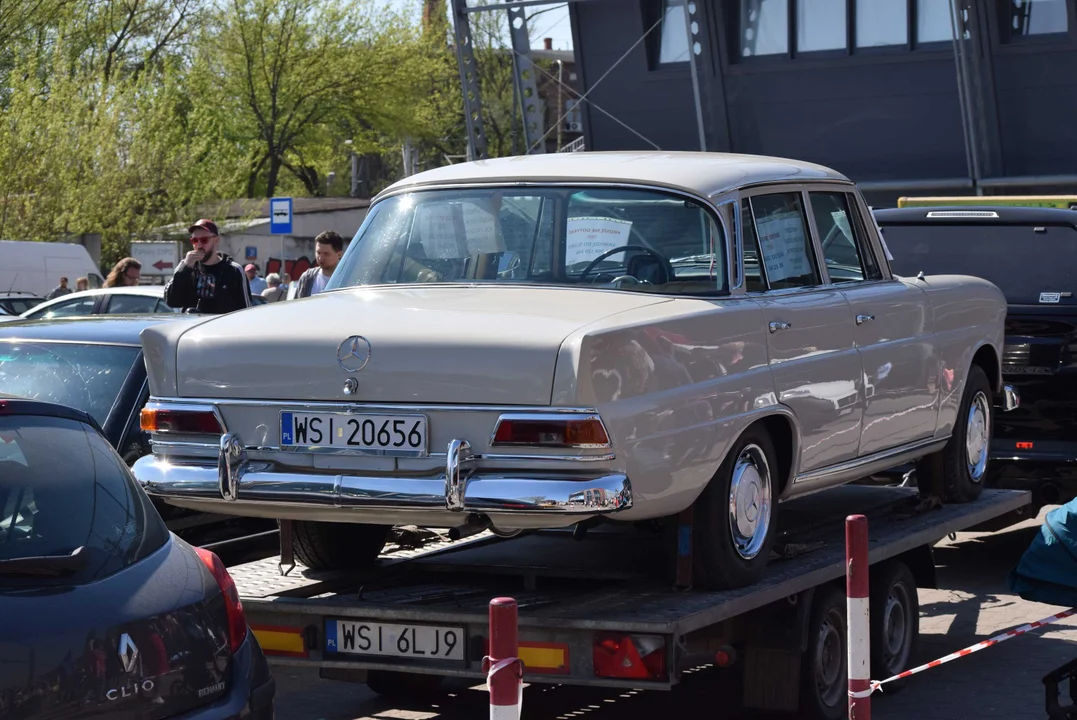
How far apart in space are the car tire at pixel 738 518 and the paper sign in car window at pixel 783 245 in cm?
82

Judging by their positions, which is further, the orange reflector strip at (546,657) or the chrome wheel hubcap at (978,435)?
the chrome wheel hubcap at (978,435)

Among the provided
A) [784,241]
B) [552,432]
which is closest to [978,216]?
[784,241]

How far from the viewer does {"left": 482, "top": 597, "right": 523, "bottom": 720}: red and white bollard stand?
4016mm

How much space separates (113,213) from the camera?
132 feet

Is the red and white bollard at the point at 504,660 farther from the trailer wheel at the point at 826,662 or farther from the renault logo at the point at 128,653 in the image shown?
the trailer wheel at the point at 826,662

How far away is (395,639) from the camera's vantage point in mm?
5688

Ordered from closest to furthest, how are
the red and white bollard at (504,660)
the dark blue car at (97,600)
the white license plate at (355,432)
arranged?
the dark blue car at (97,600) → the red and white bollard at (504,660) → the white license plate at (355,432)

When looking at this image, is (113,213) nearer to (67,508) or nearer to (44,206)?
(44,206)

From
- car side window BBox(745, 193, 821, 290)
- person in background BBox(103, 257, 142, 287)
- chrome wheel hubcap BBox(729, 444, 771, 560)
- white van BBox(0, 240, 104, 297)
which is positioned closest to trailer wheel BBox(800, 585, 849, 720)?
chrome wheel hubcap BBox(729, 444, 771, 560)

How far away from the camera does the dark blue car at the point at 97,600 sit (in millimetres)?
3863

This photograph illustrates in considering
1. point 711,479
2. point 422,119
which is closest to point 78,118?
point 422,119

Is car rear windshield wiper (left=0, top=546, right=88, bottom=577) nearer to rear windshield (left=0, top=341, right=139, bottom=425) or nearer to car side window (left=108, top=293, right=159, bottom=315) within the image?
rear windshield (left=0, top=341, right=139, bottom=425)

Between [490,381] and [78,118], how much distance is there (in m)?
36.5

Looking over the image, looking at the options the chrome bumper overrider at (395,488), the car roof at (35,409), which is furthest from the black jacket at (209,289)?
the car roof at (35,409)
